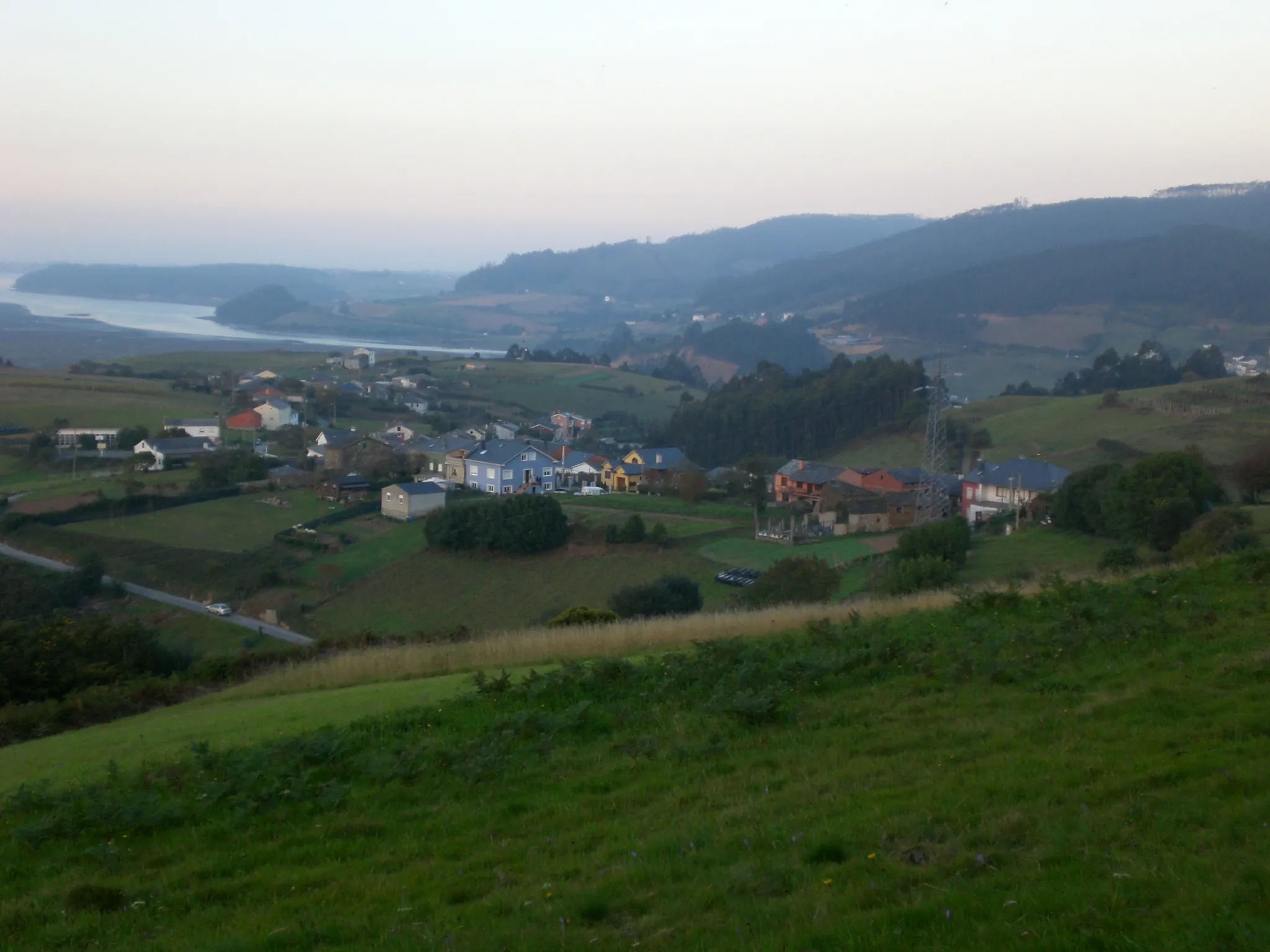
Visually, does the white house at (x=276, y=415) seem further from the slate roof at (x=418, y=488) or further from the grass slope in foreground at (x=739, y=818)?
the grass slope in foreground at (x=739, y=818)

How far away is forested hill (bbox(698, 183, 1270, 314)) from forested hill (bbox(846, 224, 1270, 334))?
20.1 metres

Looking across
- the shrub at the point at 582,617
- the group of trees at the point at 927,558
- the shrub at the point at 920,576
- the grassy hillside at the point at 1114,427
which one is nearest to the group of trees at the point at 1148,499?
the group of trees at the point at 927,558

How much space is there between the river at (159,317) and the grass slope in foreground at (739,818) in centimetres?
11071

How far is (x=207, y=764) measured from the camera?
6.68 metres

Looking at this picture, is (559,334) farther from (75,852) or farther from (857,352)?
(75,852)

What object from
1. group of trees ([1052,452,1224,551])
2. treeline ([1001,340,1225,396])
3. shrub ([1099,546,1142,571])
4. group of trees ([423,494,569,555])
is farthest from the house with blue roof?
treeline ([1001,340,1225,396])

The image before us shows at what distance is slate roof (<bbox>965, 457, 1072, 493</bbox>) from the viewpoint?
37625mm

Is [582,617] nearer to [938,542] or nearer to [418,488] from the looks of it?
[938,542]

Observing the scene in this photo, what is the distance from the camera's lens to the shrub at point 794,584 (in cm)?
2188

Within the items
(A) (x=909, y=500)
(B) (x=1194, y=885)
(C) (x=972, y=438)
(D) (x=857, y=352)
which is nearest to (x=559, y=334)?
(D) (x=857, y=352)

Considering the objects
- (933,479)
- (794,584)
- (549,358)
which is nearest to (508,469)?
(933,479)

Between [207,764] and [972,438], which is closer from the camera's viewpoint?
[207,764]

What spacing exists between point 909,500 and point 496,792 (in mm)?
35317

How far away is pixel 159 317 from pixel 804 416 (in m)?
122
